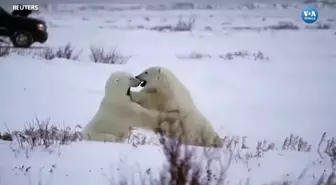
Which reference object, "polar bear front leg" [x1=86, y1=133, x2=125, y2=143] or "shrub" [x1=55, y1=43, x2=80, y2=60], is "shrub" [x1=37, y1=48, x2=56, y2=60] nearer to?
"shrub" [x1=55, y1=43, x2=80, y2=60]

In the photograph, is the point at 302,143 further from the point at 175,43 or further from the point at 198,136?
the point at 175,43

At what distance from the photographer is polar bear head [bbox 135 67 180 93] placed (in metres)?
3.41

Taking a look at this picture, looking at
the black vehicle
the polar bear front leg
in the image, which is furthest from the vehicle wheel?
the polar bear front leg

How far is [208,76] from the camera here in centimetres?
346

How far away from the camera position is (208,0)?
11.7 feet

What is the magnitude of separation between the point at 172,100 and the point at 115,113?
351 millimetres

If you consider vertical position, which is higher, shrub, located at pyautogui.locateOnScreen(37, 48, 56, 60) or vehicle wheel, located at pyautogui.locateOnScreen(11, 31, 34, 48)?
vehicle wheel, located at pyautogui.locateOnScreen(11, 31, 34, 48)

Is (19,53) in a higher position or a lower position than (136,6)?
lower

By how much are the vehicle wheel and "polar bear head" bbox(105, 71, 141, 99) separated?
61cm

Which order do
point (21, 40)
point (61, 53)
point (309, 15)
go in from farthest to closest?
point (21, 40), point (61, 53), point (309, 15)

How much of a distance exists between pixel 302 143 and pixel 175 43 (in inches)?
37.8

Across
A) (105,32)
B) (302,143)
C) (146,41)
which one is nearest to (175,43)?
(146,41)
